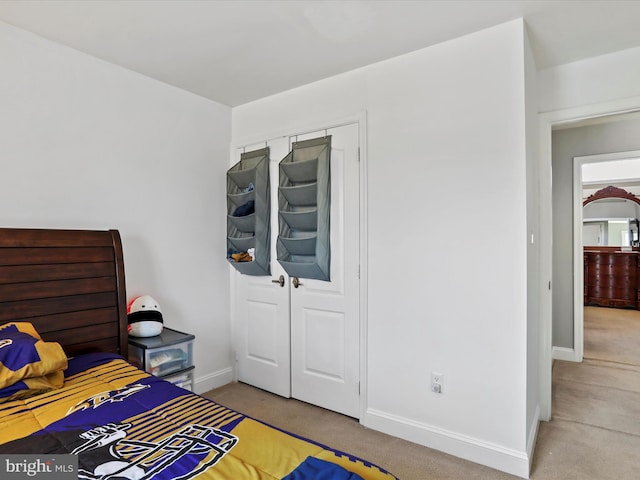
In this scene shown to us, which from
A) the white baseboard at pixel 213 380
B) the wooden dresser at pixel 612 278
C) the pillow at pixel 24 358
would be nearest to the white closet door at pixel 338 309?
the white baseboard at pixel 213 380

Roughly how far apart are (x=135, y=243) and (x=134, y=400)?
1.49 m

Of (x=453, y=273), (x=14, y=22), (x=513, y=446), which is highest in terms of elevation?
(x=14, y=22)

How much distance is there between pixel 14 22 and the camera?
83.1 inches

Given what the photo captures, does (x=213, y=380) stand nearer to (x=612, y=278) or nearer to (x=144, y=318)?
(x=144, y=318)

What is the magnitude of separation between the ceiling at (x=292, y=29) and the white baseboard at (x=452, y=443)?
2379 mm

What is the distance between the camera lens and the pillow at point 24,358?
5.08 ft

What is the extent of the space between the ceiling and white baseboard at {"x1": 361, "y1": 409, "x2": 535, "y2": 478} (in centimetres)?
238

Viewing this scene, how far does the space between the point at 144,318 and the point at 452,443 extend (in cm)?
210

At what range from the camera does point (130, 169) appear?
2723 millimetres

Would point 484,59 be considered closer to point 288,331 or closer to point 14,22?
point 288,331

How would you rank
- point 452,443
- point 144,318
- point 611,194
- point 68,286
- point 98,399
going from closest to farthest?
point 98,399 → point 68,286 → point 452,443 → point 144,318 → point 611,194

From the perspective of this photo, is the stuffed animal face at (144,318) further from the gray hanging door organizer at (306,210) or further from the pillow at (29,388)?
the gray hanging door organizer at (306,210)

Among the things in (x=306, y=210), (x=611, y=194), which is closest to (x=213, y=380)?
(x=306, y=210)

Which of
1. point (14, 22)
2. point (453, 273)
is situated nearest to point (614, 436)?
point (453, 273)
